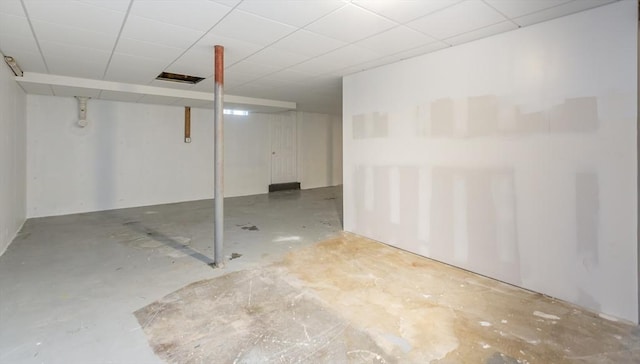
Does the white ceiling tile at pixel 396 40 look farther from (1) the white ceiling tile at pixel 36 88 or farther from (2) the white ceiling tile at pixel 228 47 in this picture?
(1) the white ceiling tile at pixel 36 88

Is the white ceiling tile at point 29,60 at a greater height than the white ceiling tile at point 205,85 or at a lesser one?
lesser

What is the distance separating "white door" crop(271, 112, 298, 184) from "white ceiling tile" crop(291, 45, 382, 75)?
4.88 metres

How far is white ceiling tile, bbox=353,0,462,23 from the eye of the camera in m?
2.37

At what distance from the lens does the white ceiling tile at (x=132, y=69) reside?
3.92m

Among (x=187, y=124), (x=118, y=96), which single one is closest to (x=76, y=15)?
(x=118, y=96)

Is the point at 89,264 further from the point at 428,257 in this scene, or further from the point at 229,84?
the point at 428,257

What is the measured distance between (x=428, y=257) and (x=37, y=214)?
7104mm

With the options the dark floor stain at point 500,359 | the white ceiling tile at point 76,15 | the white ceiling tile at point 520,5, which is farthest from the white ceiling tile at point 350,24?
the dark floor stain at point 500,359

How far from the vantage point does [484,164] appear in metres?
3.13

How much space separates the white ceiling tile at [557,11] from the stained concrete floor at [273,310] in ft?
7.89

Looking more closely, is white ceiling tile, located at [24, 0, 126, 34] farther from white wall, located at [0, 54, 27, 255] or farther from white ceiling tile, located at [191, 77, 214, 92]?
white ceiling tile, located at [191, 77, 214, 92]

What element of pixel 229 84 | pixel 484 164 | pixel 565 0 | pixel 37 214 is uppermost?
pixel 229 84

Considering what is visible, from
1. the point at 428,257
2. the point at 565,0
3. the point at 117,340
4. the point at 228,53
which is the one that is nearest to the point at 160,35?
the point at 228,53

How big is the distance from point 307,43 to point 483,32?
1739 millimetres
